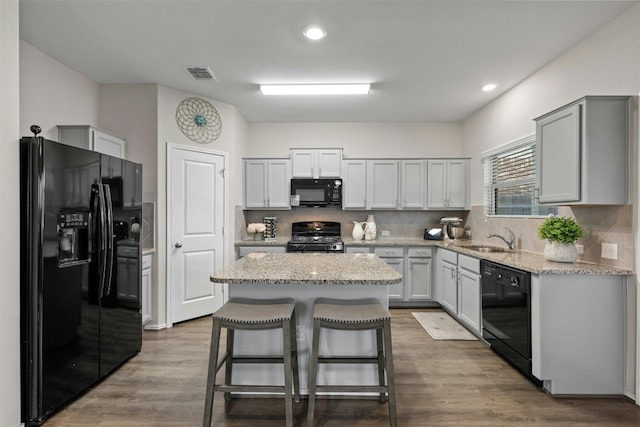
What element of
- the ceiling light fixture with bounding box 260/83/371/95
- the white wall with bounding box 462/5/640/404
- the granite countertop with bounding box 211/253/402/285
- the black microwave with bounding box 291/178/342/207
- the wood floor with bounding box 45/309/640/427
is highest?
the ceiling light fixture with bounding box 260/83/371/95

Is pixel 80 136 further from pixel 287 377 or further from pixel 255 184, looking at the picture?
pixel 287 377

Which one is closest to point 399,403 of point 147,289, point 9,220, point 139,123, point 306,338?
point 306,338

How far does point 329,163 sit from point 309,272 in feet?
9.64

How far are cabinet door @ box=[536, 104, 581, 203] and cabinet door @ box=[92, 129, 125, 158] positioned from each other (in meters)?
3.91

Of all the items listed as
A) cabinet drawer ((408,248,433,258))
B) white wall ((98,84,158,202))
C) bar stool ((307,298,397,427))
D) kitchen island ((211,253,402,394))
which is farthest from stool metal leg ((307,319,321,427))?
cabinet drawer ((408,248,433,258))

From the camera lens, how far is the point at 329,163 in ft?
15.7

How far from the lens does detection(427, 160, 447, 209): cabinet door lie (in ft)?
15.7

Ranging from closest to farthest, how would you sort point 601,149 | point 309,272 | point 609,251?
point 309,272
point 601,149
point 609,251

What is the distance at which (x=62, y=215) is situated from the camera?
210 centimetres

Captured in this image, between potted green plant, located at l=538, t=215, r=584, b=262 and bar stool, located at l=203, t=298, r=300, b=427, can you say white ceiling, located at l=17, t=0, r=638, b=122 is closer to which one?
potted green plant, located at l=538, t=215, r=584, b=262

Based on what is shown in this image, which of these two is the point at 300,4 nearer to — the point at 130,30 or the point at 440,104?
the point at 130,30

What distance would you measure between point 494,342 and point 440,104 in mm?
2844

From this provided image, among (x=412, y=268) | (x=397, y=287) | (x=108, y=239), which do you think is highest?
(x=108, y=239)

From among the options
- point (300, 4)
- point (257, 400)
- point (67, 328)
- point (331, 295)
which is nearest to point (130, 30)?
point (300, 4)
